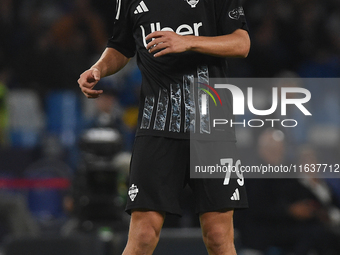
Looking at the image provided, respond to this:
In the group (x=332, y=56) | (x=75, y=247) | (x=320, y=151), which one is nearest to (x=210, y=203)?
(x=75, y=247)

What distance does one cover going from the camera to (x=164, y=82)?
276 cm

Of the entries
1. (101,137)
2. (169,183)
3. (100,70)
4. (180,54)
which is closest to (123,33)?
(100,70)

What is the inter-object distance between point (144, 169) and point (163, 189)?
13 centimetres

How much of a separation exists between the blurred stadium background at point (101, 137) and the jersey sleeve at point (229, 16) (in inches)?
75.4

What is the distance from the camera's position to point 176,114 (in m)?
2.75

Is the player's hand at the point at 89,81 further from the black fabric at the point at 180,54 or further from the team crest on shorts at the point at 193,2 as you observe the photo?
the team crest on shorts at the point at 193,2

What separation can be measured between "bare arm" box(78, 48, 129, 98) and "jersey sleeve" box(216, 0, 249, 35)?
602mm

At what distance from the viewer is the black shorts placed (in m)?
2.65

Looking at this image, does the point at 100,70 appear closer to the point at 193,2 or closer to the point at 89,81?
the point at 89,81

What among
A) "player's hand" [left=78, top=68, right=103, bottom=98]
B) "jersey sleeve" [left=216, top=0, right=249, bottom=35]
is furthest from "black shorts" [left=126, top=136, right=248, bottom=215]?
"jersey sleeve" [left=216, top=0, right=249, bottom=35]

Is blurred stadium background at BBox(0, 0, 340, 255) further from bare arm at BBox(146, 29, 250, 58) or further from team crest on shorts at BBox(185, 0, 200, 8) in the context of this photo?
team crest on shorts at BBox(185, 0, 200, 8)

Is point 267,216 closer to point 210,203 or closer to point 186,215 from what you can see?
point 186,215

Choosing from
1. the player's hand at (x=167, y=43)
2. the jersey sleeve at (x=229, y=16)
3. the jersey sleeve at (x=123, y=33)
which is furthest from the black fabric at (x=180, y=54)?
the player's hand at (x=167, y=43)

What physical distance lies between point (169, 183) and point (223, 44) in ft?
2.35
